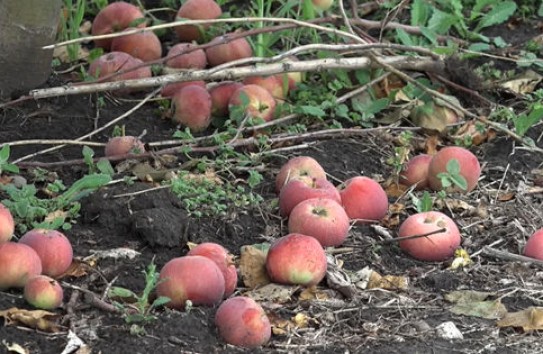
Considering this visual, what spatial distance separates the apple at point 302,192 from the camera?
145 inches

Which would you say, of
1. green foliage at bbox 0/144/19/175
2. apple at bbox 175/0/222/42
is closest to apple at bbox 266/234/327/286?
green foliage at bbox 0/144/19/175

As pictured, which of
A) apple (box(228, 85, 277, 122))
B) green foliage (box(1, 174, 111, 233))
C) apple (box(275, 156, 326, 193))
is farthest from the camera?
apple (box(228, 85, 277, 122))

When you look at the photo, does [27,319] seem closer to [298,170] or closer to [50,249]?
[50,249]

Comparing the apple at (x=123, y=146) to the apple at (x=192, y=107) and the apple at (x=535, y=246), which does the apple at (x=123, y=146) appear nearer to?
the apple at (x=192, y=107)

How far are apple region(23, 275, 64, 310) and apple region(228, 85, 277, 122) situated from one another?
63.8 inches

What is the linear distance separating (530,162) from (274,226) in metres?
1.27

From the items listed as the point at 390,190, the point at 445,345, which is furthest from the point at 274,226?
the point at 445,345

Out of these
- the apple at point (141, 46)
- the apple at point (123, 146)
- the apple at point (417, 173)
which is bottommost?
the apple at point (417, 173)

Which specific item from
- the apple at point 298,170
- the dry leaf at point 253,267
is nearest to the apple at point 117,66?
the apple at point 298,170

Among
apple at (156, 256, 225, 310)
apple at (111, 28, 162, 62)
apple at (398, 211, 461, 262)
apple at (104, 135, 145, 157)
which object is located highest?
apple at (156, 256, 225, 310)

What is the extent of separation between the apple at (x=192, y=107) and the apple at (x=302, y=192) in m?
0.79

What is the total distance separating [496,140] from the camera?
15.3 feet

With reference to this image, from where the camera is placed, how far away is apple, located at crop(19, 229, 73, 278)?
122 inches

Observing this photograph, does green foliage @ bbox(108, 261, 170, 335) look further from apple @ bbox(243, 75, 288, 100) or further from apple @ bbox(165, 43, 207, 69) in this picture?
apple @ bbox(165, 43, 207, 69)
